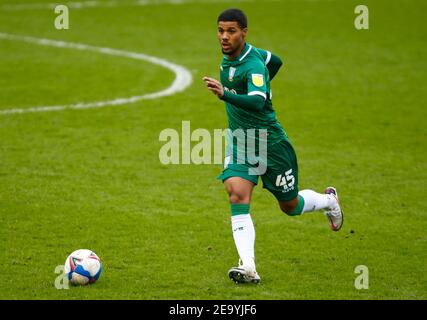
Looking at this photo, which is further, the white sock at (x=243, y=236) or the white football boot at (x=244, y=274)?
the white sock at (x=243, y=236)

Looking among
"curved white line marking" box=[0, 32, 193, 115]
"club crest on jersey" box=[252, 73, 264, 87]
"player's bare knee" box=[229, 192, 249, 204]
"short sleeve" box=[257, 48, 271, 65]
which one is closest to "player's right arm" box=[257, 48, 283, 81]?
"short sleeve" box=[257, 48, 271, 65]

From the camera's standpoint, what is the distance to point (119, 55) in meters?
20.5

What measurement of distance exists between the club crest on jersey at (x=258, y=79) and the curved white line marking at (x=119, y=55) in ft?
27.0

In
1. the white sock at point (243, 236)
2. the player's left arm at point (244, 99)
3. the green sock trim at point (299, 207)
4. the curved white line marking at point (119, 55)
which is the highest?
the curved white line marking at point (119, 55)

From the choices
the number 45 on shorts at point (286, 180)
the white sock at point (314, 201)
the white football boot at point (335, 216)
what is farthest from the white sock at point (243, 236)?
the white football boot at point (335, 216)

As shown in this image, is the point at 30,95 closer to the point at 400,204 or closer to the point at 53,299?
the point at 400,204

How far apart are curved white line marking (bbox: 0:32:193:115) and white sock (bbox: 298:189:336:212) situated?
758cm

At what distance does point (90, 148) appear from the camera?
13992mm

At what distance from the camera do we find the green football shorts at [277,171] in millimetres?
8820

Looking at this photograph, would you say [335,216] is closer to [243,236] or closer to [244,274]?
[243,236]

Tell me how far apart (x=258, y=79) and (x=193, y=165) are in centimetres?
497

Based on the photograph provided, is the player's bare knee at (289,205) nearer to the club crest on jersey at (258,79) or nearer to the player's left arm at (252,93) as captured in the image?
the player's left arm at (252,93)

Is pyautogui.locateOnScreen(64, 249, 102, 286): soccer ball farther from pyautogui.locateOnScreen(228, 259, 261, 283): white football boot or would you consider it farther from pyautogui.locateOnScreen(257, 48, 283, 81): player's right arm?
pyautogui.locateOnScreen(257, 48, 283, 81): player's right arm

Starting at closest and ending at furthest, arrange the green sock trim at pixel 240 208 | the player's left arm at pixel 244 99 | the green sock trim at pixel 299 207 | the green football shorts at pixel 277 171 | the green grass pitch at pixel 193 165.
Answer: the player's left arm at pixel 244 99 → the green sock trim at pixel 240 208 → the green football shorts at pixel 277 171 → the green grass pitch at pixel 193 165 → the green sock trim at pixel 299 207
